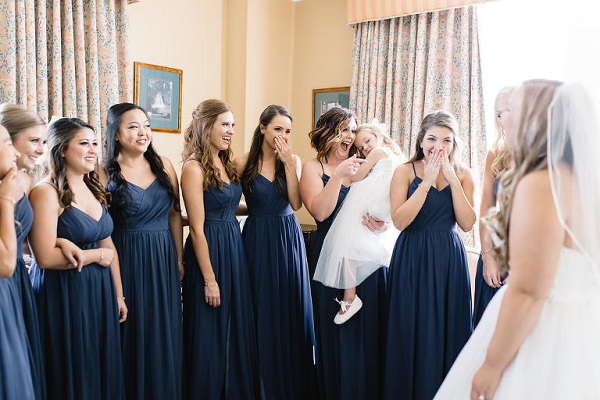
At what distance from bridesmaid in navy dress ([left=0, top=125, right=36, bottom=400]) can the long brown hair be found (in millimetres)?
910

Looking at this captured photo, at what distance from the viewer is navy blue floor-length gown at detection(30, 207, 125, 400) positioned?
2168mm

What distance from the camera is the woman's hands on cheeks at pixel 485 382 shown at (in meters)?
1.43

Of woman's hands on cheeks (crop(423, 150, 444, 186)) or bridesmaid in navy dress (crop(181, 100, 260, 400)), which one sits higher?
woman's hands on cheeks (crop(423, 150, 444, 186))

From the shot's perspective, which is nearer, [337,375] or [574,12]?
[337,375]

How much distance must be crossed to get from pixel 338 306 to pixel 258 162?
0.85 metres

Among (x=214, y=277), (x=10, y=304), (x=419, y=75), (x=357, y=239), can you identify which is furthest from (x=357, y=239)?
(x=419, y=75)

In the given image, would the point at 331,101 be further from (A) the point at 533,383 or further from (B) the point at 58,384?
(A) the point at 533,383

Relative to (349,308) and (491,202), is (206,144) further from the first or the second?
(491,202)

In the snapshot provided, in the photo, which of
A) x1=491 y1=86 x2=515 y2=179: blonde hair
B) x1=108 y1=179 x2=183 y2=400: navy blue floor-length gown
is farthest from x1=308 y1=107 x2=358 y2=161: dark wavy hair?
x1=108 y1=179 x2=183 y2=400: navy blue floor-length gown

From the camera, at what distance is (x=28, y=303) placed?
6.70 feet

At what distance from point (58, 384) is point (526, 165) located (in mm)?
1912

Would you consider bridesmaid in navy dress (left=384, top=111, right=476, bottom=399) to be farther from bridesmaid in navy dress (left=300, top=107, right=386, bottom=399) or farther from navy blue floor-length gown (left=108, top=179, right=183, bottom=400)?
navy blue floor-length gown (left=108, top=179, right=183, bottom=400)

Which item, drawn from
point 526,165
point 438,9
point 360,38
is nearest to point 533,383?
point 526,165

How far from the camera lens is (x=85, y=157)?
7.39 feet
